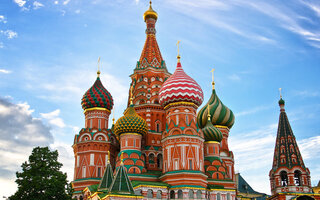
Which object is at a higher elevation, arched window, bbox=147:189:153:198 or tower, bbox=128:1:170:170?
tower, bbox=128:1:170:170

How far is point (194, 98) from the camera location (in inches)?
1206

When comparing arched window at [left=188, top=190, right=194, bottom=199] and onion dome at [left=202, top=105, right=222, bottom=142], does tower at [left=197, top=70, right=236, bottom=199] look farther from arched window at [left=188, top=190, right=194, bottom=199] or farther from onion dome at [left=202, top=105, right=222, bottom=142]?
arched window at [left=188, top=190, right=194, bottom=199]

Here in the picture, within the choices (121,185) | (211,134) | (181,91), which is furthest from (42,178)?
(211,134)

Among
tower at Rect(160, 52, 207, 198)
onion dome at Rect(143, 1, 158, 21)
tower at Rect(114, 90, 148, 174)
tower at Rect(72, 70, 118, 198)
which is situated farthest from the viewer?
onion dome at Rect(143, 1, 158, 21)

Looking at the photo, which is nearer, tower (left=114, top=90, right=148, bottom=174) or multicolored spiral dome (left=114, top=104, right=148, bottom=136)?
tower (left=114, top=90, right=148, bottom=174)

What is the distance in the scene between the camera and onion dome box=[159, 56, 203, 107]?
3039 cm

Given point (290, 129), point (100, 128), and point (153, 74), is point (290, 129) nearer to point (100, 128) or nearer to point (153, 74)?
point (153, 74)

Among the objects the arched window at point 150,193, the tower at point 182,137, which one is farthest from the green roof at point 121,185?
the tower at point 182,137

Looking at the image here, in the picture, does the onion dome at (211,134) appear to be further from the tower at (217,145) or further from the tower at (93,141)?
the tower at (93,141)

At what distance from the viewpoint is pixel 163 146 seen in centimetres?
3008

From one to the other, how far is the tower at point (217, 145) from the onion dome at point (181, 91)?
3.39 m

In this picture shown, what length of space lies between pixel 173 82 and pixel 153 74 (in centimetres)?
566

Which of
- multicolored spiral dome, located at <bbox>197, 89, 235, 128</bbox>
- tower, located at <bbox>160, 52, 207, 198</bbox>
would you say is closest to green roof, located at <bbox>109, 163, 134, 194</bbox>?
tower, located at <bbox>160, 52, 207, 198</bbox>

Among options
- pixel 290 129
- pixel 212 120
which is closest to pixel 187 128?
pixel 212 120
